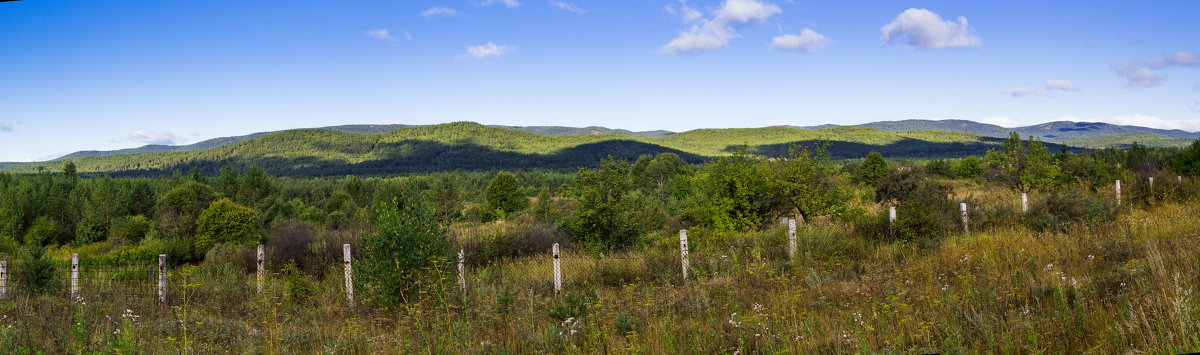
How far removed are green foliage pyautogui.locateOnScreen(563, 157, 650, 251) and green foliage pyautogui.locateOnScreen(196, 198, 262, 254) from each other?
21.6 metres

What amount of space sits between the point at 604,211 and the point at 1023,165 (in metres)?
18.1

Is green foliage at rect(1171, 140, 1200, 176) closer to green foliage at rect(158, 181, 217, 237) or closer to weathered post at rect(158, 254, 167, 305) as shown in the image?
weathered post at rect(158, 254, 167, 305)

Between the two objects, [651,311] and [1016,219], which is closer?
[651,311]

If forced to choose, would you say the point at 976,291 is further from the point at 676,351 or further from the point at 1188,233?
the point at 1188,233

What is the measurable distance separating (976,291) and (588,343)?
3731mm

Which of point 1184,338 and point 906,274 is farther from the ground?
point 1184,338

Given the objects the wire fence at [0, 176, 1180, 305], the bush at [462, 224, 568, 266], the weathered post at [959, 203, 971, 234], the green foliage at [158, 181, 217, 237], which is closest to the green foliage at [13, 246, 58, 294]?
the wire fence at [0, 176, 1180, 305]

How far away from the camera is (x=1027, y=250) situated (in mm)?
7707

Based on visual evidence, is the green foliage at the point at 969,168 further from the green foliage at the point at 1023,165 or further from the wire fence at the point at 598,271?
the wire fence at the point at 598,271

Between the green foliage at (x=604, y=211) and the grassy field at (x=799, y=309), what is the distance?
3.28m

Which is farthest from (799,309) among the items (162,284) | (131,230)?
(131,230)

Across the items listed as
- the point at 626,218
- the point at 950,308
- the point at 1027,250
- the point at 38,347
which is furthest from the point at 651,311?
the point at 626,218

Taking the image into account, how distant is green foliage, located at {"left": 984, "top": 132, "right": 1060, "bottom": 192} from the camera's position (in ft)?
72.7

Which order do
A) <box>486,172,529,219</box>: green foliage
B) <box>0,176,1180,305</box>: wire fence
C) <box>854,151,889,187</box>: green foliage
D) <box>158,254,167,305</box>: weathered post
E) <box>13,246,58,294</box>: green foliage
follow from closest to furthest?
1. <box>0,176,1180,305</box>: wire fence
2. <box>158,254,167,305</box>: weathered post
3. <box>13,246,58,294</box>: green foliage
4. <box>486,172,529,219</box>: green foliage
5. <box>854,151,889,187</box>: green foliage
